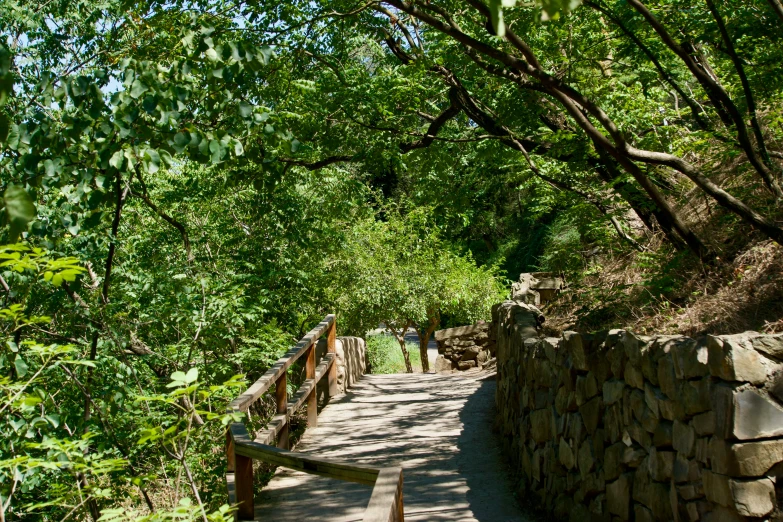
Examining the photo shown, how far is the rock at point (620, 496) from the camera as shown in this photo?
15.0 ft

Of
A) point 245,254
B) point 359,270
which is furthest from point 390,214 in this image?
point 245,254

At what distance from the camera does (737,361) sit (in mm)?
3527

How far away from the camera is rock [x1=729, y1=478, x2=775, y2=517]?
346 cm

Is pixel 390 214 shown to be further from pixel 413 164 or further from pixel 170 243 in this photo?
pixel 170 243

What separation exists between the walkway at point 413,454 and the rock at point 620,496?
126cm

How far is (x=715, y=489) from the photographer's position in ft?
12.0

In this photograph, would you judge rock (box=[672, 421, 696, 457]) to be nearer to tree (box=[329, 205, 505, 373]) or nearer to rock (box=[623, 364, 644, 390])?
rock (box=[623, 364, 644, 390])

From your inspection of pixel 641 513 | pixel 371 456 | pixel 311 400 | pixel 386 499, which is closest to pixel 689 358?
pixel 641 513

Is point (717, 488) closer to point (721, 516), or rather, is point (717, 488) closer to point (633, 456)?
point (721, 516)

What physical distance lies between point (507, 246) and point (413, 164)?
15280mm

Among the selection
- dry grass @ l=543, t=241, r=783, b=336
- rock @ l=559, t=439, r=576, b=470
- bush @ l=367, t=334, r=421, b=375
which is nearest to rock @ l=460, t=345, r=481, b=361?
bush @ l=367, t=334, r=421, b=375

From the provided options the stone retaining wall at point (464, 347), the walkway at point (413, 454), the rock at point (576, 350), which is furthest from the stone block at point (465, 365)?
the rock at point (576, 350)

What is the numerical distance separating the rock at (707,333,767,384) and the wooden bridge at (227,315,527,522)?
5.15 ft

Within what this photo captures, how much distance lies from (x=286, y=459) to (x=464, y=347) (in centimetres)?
1196
